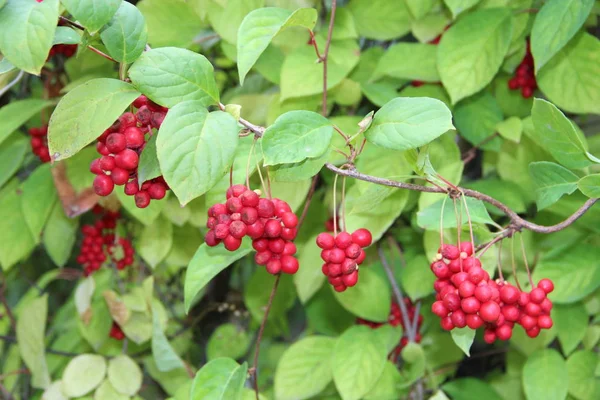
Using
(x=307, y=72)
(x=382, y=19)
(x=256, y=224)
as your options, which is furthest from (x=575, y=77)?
(x=256, y=224)

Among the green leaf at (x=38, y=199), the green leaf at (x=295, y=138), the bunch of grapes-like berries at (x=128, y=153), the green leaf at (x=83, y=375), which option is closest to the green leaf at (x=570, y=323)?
the green leaf at (x=295, y=138)

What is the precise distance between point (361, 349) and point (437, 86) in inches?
20.5

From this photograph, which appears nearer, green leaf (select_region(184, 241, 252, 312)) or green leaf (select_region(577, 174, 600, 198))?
green leaf (select_region(577, 174, 600, 198))

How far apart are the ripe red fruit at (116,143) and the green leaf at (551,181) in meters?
0.57

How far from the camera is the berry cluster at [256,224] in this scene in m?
0.71

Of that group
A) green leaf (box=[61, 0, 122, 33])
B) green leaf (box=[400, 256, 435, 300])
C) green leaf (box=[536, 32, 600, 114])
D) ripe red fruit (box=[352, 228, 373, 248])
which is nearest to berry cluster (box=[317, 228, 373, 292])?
ripe red fruit (box=[352, 228, 373, 248])

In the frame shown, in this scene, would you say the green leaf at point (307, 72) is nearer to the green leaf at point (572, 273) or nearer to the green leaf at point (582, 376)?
the green leaf at point (572, 273)

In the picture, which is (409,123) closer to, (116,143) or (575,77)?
(116,143)

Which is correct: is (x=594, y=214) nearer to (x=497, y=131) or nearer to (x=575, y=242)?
(x=575, y=242)

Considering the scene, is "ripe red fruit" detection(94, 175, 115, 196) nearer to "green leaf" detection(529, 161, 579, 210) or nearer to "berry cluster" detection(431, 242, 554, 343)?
"berry cluster" detection(431, 242, 554, 343)

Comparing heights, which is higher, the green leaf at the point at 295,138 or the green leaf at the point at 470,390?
the green leaf at the point at 295,138

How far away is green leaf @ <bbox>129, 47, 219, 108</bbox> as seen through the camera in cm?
68

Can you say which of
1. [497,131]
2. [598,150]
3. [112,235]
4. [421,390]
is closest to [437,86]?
[497,131]

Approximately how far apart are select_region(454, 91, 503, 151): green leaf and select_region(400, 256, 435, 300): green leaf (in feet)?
0.85
